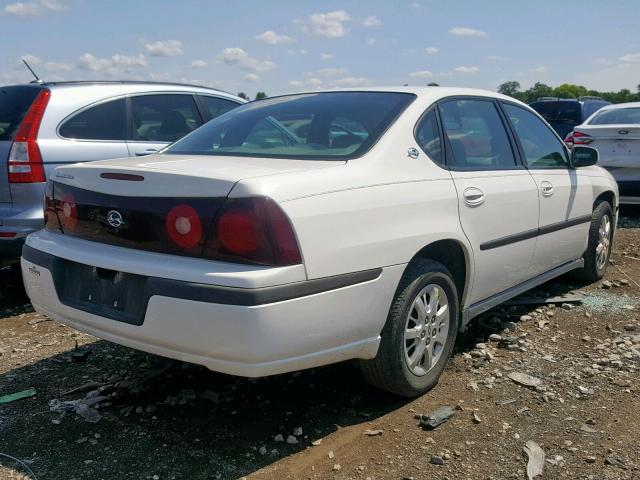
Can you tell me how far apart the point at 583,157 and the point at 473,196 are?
68.0 inches

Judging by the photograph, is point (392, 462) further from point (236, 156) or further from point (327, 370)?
point (236, 156)

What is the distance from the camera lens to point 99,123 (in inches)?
208

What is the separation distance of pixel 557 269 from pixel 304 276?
9.27 ft

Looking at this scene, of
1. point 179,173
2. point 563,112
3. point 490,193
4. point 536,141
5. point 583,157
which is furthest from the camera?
point 563,112

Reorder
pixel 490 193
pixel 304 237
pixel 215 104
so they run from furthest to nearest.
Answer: pixel 215 104 < pixel 490 193 < pixel 304 237

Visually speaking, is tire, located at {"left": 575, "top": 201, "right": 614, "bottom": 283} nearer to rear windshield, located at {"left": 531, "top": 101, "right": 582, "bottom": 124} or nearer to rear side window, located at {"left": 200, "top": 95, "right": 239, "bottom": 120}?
rear side window, located at {"left": 200, "top": 95, "right": 239, "bottom": 120}

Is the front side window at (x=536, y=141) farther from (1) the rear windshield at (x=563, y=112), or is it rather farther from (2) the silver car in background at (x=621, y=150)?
(1) the rear windshield at (x=563, y=112)

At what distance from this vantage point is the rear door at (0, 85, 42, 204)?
466 cm

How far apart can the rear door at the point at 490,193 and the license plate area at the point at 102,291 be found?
1.70 m

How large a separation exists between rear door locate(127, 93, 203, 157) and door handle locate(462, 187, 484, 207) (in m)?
2.85

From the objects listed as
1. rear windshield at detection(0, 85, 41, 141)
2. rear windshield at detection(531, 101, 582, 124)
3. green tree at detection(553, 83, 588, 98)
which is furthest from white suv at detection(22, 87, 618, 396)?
green tree at detection(553, 83, 588, 98)

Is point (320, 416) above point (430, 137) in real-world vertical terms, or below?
below

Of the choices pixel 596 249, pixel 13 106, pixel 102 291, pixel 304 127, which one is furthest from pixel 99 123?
pixel 596 249

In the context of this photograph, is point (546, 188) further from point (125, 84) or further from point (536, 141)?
point (125, 84)
